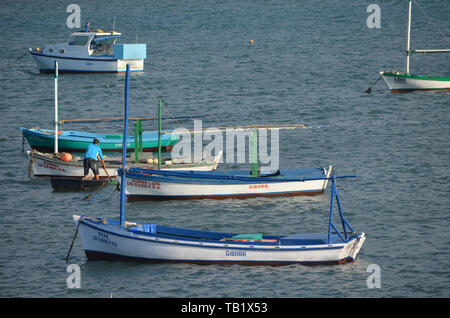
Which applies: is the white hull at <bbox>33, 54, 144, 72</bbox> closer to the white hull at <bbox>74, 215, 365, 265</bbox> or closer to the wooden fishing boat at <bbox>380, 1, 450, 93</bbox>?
the wooden fishing boat at <bbox>380, 1, 450, 93</bbox>

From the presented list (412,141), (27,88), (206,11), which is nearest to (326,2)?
(206,11)

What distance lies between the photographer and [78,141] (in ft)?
154

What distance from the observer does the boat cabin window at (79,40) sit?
231 feet

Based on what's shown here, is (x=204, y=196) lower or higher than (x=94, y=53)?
lower

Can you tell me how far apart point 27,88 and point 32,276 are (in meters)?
42.7

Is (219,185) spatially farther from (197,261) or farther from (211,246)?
(211,246)

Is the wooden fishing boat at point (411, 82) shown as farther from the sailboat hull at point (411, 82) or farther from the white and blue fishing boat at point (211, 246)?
the white and blue fishing boat at point (211, 246)

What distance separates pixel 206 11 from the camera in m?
130

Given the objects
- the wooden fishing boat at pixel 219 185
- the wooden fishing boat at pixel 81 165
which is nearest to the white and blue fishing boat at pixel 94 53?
the wooden fishing boat at pixel 81 165

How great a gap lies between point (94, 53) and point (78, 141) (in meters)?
27.8

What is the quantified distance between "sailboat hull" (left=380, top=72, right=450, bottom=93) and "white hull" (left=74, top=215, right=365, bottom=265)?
120ft

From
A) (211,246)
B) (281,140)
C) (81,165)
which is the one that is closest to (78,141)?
(81,165)

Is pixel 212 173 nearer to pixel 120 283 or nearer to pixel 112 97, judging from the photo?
pixel 120 283

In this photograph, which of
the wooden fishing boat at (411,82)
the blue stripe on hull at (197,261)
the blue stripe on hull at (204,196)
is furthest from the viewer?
the wooden fishing boat at (411,82)
